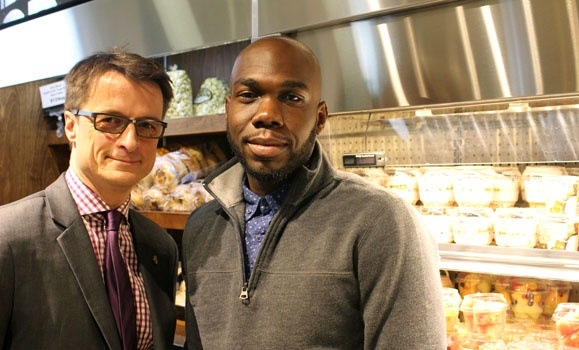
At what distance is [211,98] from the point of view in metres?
2.82

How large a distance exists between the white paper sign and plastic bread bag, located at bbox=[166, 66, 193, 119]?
0.75 metres

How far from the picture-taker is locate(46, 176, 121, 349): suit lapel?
1.38 metres

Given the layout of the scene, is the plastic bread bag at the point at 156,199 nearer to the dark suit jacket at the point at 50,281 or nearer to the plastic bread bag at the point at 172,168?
the plastic bread bag at the point at 172,168

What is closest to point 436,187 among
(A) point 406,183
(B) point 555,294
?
(A) point 406,183

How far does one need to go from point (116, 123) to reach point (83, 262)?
37 centimetres

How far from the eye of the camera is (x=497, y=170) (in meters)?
1.93

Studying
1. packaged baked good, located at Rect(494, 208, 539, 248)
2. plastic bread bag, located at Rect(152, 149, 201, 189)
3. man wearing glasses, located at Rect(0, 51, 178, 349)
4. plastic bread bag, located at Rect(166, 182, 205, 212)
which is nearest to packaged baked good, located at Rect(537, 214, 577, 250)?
packaged baked good, located at Rect(494, 208, 539, 248)

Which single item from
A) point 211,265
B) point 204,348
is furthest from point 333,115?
point 204,348

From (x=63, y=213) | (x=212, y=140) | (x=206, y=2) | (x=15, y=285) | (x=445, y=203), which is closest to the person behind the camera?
(x=15, y=285)

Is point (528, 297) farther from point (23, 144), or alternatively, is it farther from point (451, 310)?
point (23, 144)

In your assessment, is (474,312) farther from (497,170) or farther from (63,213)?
(63,213)

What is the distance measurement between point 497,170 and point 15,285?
1.54 m

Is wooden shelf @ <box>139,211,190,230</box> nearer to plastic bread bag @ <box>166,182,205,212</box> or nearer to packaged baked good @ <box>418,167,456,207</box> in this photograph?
plastic bread bag @ <box>166,182,205,212</box>

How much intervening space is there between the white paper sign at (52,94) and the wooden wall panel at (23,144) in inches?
2.0
